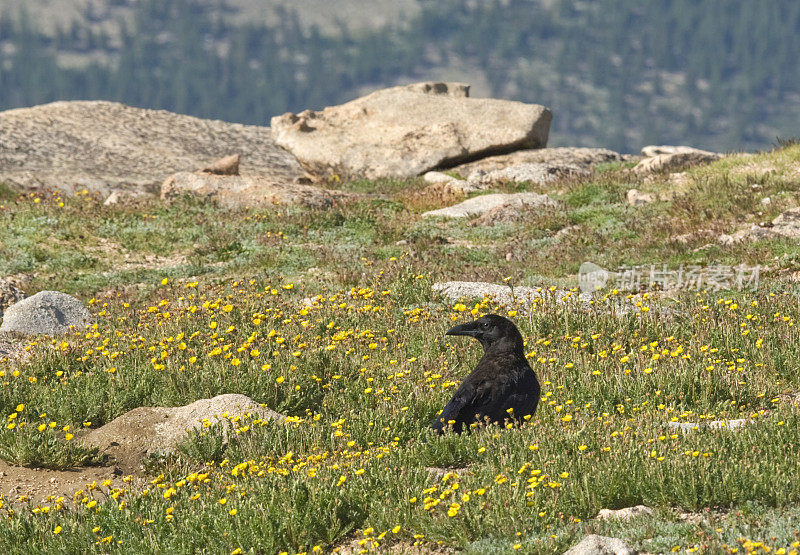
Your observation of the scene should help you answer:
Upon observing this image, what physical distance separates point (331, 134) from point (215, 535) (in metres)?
22.4

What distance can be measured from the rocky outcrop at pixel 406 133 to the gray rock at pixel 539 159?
0.32m

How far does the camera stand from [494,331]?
731 cm

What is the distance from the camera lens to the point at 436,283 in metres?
12.3

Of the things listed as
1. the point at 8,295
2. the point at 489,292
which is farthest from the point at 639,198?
the point at 8,295

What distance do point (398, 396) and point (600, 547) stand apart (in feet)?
11.5

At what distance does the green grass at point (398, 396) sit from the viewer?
17.3 feet

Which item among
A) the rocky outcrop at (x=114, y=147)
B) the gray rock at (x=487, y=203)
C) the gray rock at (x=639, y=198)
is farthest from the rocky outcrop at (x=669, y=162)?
the rocky outcrop at (x=114, y=147)

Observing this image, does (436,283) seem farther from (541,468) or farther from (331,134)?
(331,134)

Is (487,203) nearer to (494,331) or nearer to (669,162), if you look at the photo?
(669,162)

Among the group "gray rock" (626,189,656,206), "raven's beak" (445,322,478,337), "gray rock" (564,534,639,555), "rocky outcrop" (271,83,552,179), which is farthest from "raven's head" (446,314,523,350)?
"rocky outcrop" (271,83,552,179)

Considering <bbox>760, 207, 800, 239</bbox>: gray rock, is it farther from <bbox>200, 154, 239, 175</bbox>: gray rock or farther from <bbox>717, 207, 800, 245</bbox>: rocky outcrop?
<bbox>200, 154, 239, 175</bbox>: gray rock

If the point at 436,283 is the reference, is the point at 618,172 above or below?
above

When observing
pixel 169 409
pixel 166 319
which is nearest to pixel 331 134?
pixel 166 319

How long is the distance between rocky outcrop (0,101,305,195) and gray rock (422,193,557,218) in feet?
27.0
